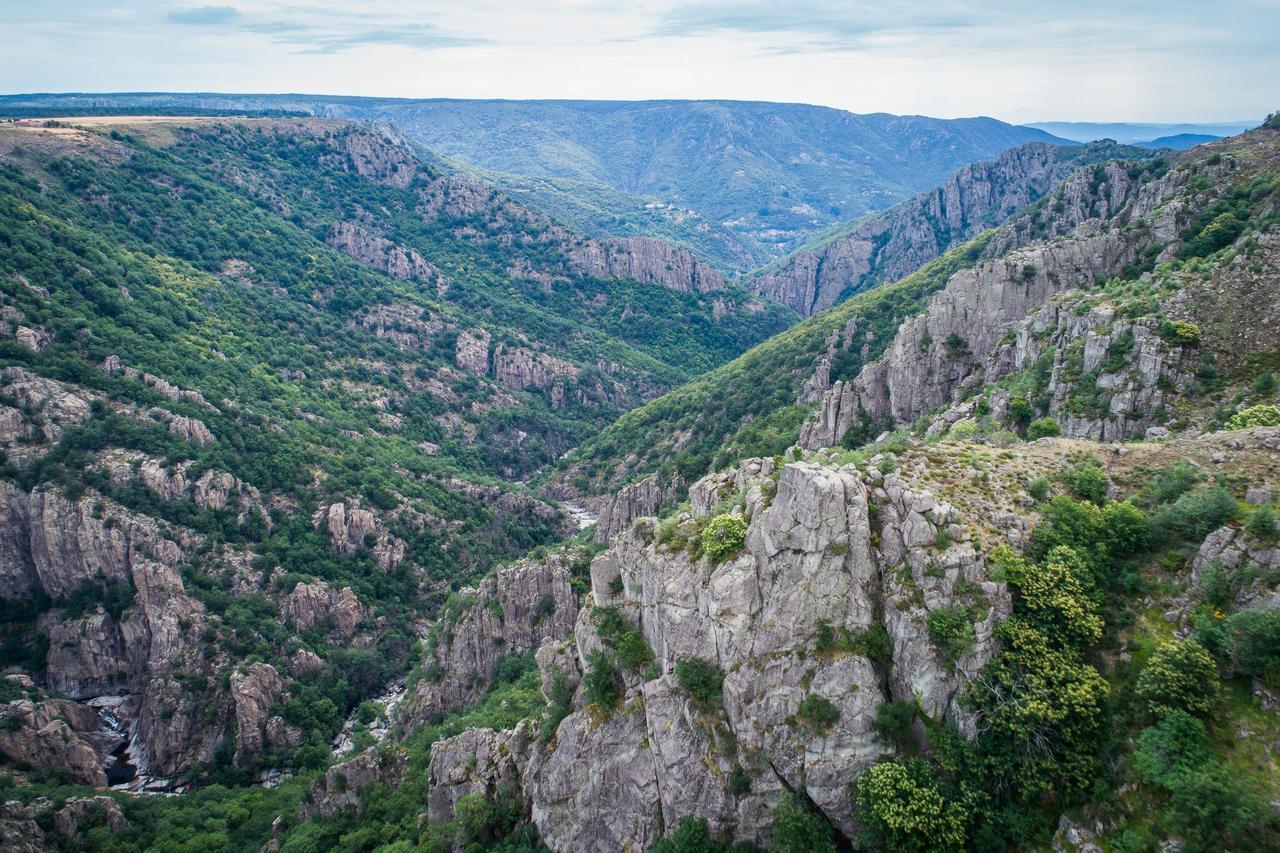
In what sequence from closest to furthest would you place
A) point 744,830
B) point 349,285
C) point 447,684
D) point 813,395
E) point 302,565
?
point 744,830 → point 447,684 → point 302,565 → point 813,395 → point 349,285

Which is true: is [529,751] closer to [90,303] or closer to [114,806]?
[114,806]

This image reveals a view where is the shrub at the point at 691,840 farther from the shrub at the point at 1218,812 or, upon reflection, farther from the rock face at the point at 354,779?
the rock face at the point at 354,779

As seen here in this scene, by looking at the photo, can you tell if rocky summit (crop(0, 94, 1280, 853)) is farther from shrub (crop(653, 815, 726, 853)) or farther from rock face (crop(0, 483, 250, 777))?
rock face (crop(0, 483, 250, 777))

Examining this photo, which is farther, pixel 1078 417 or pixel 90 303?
pixel 90 303

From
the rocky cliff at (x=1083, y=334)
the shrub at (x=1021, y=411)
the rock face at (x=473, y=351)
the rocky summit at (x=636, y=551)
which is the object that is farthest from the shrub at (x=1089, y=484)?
the rock face at (x=473, y=351)

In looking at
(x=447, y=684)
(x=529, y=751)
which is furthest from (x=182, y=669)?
(x=529, y=751)

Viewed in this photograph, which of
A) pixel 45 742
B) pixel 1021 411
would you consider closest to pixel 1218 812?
pixel 1021 411
